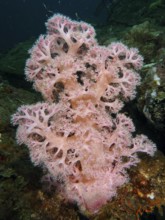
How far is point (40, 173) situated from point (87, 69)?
1822 millimetres

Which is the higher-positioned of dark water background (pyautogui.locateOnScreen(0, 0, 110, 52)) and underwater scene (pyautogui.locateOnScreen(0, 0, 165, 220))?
dark water background (pyautogui.locateOnScreen(0, 0, 110, 52))

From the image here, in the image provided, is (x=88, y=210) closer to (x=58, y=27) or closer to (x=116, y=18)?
(x=58, y=27)

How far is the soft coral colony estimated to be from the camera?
3.48m

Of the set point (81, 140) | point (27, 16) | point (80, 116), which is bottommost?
point (81, 140)

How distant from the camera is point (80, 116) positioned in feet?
11.7

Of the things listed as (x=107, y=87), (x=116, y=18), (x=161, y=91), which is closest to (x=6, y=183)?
(x=107, y=87)

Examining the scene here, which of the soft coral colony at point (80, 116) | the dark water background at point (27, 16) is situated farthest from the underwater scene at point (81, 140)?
the dark water background at point (27, 16)

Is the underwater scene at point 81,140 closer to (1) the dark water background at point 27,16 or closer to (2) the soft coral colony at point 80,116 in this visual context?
(2) the soft coral colony at point 80,116

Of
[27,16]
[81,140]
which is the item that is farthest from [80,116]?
[27,16]

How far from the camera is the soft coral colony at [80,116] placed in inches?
137

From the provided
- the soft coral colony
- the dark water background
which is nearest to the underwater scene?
the soft coral colony

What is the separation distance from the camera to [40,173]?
13.5 feet

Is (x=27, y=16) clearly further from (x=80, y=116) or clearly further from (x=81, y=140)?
(x=81, y=140)

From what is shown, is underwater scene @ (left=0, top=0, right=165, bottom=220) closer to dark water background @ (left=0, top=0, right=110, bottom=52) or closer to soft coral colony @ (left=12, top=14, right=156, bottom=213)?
soft coral colony @ (left=12, top=14, right=156, bottom=213)
